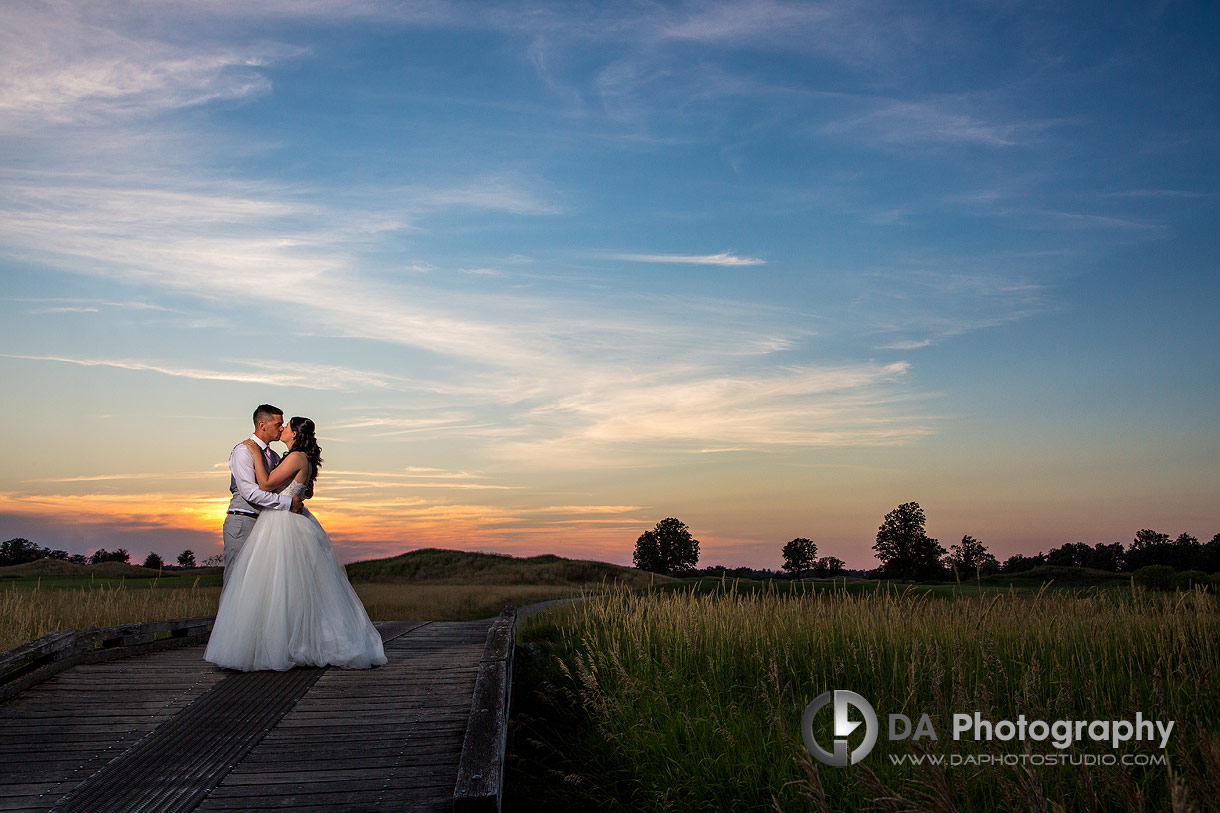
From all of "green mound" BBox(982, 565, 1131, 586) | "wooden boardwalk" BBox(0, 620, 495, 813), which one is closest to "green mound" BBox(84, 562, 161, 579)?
"wooden boardwalk" BBox(0, 620, 495, 813)

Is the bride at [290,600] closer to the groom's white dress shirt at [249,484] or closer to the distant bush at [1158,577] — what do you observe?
the groom's white dress shirt at [249,484]

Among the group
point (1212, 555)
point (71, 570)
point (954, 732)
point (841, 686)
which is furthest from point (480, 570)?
point (954, 732)

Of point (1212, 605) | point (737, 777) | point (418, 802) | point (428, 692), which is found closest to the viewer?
point (418, 802)

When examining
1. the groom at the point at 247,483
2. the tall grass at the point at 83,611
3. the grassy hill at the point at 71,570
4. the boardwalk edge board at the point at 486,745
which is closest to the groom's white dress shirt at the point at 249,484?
the groom at the point at 247,483

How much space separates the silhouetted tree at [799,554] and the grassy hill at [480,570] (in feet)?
68.1

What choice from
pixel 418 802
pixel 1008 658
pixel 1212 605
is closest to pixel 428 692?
pixel 418 802

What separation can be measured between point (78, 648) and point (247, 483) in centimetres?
244

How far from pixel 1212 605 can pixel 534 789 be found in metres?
8.62

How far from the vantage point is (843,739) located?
5.21m

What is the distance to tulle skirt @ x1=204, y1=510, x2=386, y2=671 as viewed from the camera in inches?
327

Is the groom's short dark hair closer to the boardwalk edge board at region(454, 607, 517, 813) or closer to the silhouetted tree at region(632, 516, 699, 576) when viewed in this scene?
the boardwalk edge board at region(454, 607, 517, 813)

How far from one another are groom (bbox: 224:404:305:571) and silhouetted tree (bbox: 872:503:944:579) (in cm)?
5094

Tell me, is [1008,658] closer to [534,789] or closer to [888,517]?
[534,789]

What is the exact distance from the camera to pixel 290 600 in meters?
8.34
